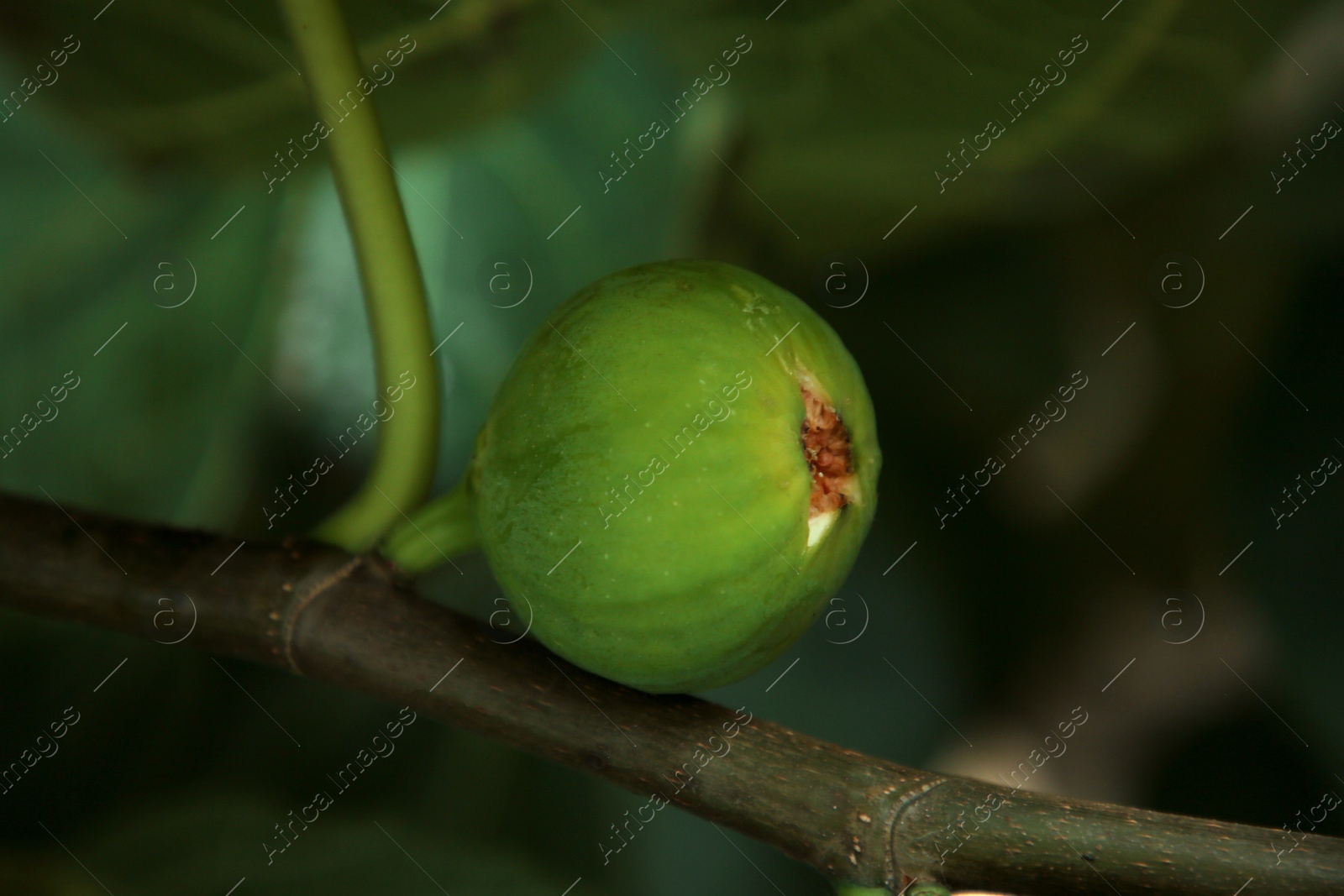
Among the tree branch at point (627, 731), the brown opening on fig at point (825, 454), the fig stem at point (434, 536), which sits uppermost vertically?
the brown opening on fig at point (825, 454)

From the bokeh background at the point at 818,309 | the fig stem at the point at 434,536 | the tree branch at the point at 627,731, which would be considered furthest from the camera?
the bokeh background at the point at 818,309

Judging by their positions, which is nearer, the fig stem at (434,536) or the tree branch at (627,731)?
the tree branch at (627,731)

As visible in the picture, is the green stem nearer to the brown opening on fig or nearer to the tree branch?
the tree branch

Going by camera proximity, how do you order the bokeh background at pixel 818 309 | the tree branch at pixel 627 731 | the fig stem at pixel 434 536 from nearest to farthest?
the tree branch at pixel 627 731 → the fig stem at pixel 434 536 → the bokeh background at pixel 818 309

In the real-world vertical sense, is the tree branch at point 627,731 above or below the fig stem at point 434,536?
below

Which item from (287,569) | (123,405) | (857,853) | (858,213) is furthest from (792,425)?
(123,405)

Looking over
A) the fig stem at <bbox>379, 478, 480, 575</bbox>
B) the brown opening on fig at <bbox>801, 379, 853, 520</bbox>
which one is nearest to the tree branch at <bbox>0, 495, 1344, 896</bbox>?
the fig stem at <bbox>379, 478, 480, 575</bbox>

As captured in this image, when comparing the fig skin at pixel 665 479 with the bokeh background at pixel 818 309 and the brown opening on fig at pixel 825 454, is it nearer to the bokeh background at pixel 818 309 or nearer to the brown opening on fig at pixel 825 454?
the brown opening on fig at pixel 825 454

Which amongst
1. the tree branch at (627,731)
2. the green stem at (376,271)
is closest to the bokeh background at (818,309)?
the green stem at (376,271)
